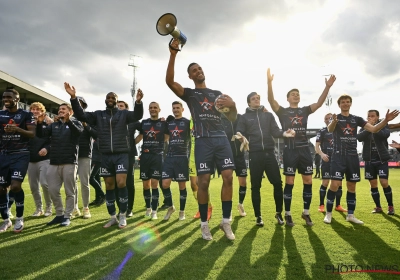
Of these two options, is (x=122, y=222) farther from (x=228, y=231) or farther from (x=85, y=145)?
(x=85, y=145)

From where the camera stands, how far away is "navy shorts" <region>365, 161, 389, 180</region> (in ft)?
23.4

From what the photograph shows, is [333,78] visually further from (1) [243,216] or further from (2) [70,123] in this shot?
(2) [70,123]

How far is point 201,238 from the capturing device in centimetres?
461

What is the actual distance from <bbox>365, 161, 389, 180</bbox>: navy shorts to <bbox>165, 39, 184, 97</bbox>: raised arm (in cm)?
567

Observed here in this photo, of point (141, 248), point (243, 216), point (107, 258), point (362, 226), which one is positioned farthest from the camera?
point (243, 216)

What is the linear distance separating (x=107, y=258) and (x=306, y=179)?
167 inches

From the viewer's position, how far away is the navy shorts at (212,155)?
4711 millimetres

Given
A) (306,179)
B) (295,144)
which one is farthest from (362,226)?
(295,144)

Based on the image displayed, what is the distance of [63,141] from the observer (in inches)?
244

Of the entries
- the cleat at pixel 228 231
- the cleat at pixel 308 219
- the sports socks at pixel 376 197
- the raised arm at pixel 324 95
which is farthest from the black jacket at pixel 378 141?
the cleat at pixel 228 231

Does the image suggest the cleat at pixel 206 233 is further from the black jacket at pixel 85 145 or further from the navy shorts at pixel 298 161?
the black jacket at pixel 85 145

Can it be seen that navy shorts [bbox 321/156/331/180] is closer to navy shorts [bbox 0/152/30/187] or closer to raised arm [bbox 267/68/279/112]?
raised arm [bbox 267/68/279/112]

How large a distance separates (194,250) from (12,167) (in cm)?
402

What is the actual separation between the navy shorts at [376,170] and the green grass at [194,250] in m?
1.49
